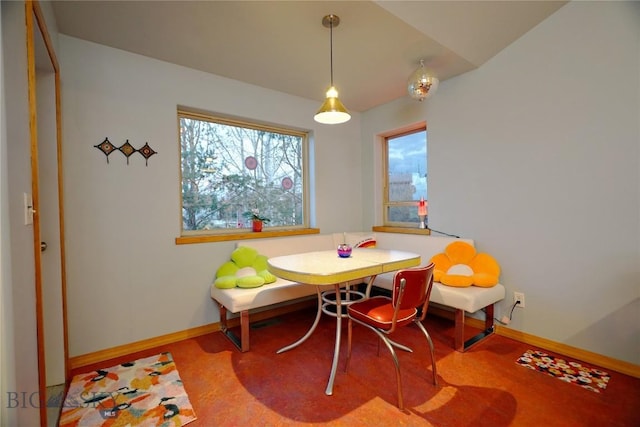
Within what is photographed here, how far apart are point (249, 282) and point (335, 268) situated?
1011mm

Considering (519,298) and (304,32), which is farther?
(519,298)

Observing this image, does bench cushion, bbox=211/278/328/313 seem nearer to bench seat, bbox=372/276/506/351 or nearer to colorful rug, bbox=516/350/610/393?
bench seat, bbox=372/276/506/351

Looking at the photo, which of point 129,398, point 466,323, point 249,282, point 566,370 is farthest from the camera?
point 466,323

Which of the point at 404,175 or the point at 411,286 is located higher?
the point at 404,175

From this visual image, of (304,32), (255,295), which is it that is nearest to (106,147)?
(255,295)

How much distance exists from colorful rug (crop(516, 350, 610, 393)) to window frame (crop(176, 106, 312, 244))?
7.64 feet

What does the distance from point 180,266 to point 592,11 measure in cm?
A: 384

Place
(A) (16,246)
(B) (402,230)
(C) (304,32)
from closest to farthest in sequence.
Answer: (A) (16,246), (C) (304,32), (B) (402,230)

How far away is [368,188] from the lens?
12.9 feet

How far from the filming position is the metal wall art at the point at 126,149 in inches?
90.1

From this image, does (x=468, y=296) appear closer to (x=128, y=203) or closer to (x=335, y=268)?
(x=335, y=268)

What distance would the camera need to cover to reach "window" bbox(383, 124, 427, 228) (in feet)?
11.2

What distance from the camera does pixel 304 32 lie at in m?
2.25

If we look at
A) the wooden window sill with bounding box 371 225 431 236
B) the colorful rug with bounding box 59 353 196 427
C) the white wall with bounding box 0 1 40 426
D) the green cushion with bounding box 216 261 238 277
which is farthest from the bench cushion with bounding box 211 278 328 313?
the wooden window sill with bounding box 371 225 431 236
